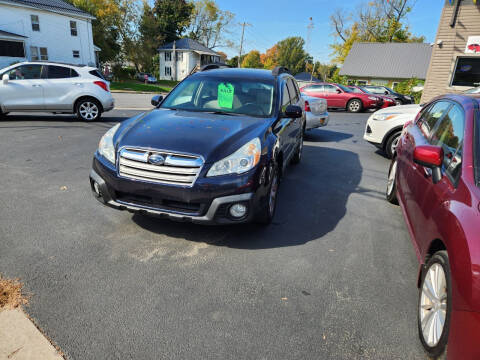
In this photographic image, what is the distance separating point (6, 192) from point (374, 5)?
55.7 meters

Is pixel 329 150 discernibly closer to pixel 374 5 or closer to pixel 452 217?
pixel 452 217

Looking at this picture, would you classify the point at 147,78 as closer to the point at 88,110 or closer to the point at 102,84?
A: the point at 102,84

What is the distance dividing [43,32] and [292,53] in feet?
265

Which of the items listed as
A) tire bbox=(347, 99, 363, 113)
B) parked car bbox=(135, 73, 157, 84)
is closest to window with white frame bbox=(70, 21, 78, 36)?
parked car bbox=(135, 73, 157, 84)

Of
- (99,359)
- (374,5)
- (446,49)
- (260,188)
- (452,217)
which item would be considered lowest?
(99,359)

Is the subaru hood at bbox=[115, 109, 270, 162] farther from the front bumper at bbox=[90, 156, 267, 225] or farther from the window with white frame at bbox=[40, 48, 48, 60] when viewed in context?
the window with white frame at bbox=[40, 48, 48, 60]

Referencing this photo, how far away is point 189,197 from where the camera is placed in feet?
9.55

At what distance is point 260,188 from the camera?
3.15 metres

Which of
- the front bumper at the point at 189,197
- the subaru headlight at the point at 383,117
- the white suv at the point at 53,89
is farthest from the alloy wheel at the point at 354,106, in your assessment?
the front bumper at the point at 189,197

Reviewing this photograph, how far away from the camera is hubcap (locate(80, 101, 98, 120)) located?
382 inches

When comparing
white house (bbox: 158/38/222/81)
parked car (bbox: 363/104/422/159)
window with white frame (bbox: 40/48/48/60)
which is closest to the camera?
parked car (bbox: 363/104/422/159)

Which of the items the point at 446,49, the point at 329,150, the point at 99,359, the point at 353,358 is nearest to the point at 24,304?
the point at 99,359

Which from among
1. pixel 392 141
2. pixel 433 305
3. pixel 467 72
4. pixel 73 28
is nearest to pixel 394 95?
pixel 467 72

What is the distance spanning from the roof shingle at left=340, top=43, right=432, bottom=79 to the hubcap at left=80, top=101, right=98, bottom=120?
1363 inches
